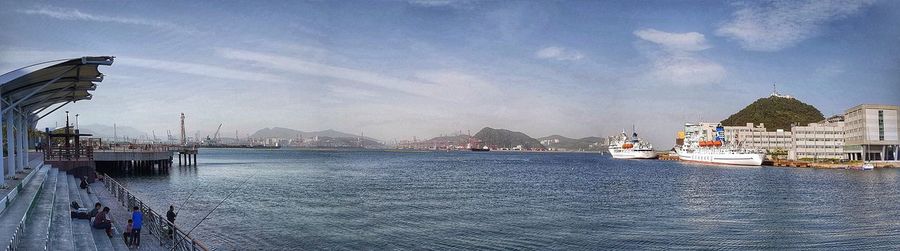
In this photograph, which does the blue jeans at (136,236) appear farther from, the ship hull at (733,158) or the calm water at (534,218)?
the ship hull at (733,158)

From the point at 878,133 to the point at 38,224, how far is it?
15667cm

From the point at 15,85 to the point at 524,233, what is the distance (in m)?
24.0

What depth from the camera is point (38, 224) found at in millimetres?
18000

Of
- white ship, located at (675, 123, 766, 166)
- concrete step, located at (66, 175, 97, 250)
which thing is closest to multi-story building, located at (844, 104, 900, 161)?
white ship, located at (675, 123, 766, 166)

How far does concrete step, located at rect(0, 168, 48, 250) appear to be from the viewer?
15.0m

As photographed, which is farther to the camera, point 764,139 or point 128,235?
point 764,139

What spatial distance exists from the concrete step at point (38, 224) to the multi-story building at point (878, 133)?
151 m

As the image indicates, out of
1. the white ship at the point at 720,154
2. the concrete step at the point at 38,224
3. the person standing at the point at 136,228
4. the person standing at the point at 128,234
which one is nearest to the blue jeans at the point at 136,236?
the person standing at the point at 136,228

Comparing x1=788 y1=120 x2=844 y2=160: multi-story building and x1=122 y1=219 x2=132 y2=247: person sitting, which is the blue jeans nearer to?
x1=122 y1=219 x2=132 y2=247: person sitting

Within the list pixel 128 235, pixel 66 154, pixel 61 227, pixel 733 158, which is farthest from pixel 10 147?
pixel 733 158

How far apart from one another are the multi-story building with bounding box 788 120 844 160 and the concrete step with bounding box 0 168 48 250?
165m

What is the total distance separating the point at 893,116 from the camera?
13150 centimetres

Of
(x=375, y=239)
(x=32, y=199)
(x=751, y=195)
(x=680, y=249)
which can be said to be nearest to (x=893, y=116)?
(x=751, y=195)

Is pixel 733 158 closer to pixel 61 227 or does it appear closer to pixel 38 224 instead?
pixel 61 227
